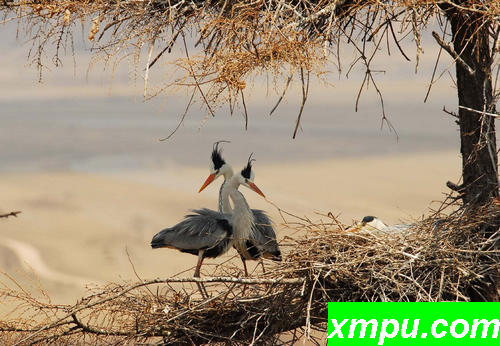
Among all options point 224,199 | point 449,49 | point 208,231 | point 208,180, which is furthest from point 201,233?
point 449,49

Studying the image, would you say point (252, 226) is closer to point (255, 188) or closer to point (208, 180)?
point (255, 188)

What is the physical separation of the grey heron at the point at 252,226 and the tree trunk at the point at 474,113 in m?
1.68

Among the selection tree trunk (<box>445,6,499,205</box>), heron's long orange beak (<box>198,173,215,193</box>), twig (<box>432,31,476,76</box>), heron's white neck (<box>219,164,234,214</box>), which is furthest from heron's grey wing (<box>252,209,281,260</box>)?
twig (<box>432,31,476,76</box>)

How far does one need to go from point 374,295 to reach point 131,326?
1667 mm

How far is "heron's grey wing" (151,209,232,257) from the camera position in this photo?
602cm

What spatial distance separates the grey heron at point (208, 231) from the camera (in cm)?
604

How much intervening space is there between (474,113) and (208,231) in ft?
7.47

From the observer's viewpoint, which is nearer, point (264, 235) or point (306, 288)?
point (306, 288)

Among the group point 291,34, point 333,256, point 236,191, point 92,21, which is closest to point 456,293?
point 333,256

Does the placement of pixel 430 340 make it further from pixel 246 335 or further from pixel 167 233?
pixel 167 233

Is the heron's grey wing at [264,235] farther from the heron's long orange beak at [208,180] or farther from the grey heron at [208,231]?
the heron's long orange beak at [208,180]

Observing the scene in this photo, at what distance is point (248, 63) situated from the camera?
450 cm

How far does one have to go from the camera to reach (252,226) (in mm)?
6312

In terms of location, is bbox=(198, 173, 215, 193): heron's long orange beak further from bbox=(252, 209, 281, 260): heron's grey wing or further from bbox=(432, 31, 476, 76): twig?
bbox=(432, 31, 476, 76): twig
